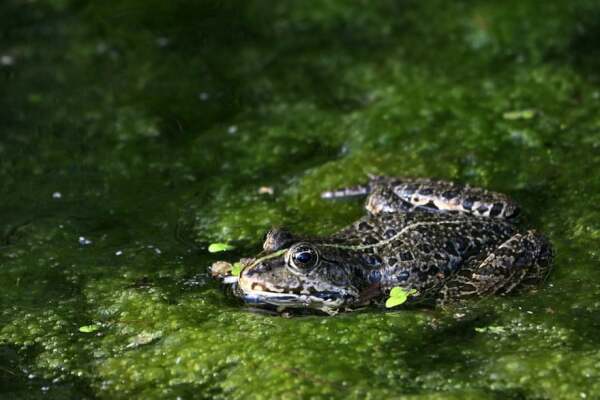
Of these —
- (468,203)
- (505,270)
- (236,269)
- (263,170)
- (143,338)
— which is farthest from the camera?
(263,170)

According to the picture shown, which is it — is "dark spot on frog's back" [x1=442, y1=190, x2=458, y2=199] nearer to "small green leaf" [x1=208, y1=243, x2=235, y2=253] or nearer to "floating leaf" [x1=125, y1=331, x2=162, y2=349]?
"small green leaf" [x1=208, y1=243, x2=235, y2=253]

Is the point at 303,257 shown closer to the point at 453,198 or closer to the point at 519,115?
the point at 453,198

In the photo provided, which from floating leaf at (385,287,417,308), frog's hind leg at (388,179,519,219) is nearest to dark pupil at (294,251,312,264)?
floating leaf at (385,287,417,308)

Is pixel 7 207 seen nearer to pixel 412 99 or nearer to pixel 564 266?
pixel 412 99

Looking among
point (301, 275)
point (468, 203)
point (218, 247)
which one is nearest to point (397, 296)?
point (301, 275)

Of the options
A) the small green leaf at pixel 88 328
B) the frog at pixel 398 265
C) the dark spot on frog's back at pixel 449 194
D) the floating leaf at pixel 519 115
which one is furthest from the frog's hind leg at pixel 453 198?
the small green leaf at pixel 88 328

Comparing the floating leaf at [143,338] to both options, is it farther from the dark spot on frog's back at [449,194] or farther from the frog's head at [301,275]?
the dark spot on frog's back at [449,194]

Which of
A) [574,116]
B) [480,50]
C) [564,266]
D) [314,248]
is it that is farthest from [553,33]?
[314,248]

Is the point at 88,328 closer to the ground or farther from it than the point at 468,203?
closer to the ground
